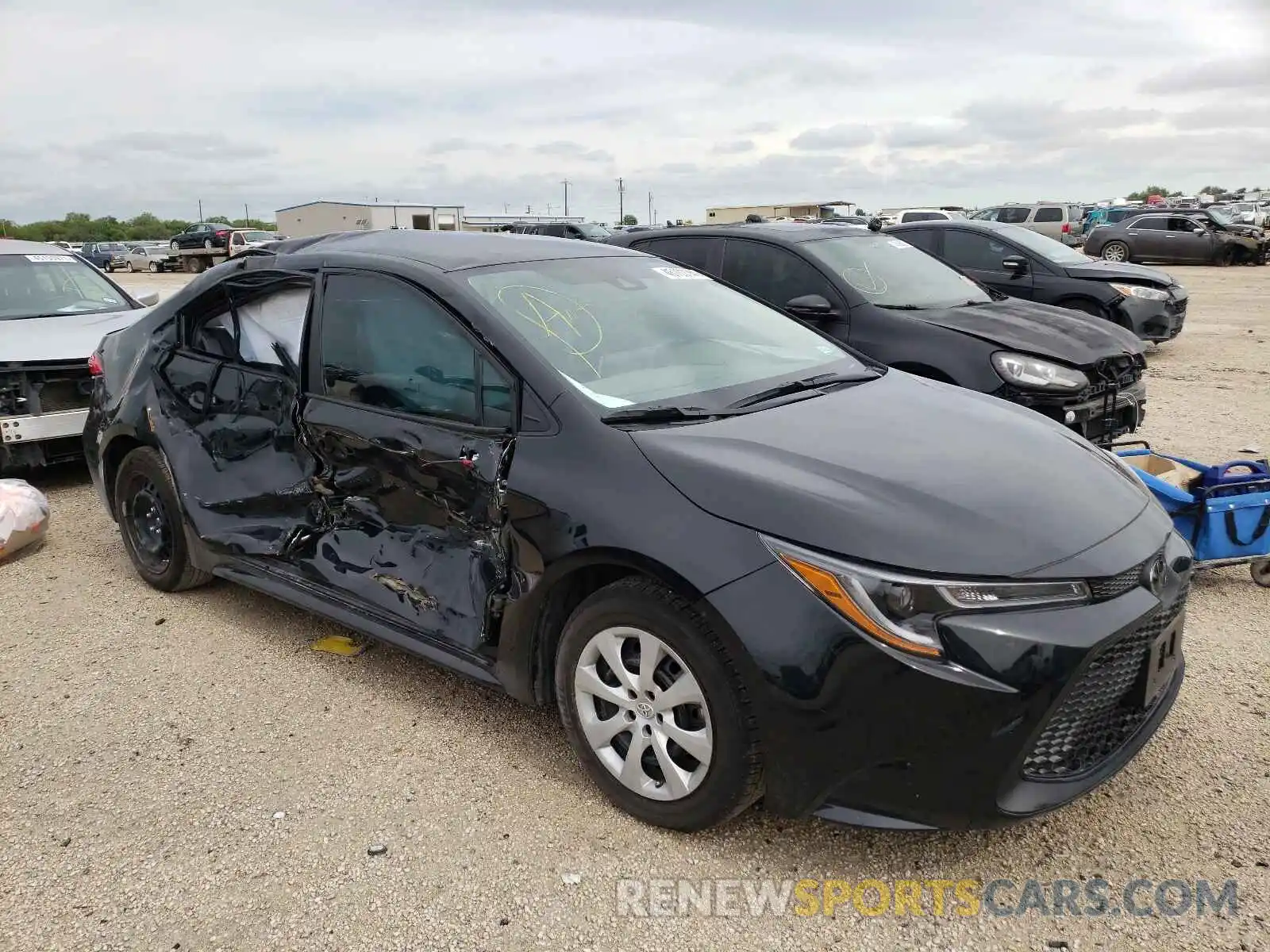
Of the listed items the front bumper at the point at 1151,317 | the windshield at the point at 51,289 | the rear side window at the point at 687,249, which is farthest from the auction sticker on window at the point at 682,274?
the front bumper at the point at 1151,317

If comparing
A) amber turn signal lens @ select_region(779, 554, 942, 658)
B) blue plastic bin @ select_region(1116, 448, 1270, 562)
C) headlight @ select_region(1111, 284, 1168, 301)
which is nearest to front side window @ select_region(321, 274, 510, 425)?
amber turn signal lens @ select_region(779, 554, 942, 658)

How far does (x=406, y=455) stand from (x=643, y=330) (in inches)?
36.3

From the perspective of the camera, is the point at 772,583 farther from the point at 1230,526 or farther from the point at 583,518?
the point at 1230,526

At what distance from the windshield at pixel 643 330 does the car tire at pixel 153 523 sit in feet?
6.55

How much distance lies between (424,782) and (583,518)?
1.03 meters

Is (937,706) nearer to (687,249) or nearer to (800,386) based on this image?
(800,386)

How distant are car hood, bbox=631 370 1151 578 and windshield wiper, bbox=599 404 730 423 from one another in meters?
0.06

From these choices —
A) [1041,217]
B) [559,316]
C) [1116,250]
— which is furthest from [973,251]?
[1041,217]

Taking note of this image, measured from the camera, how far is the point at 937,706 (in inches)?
88.8

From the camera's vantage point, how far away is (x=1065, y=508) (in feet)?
8.59

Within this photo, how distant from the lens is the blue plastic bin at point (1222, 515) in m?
4.11

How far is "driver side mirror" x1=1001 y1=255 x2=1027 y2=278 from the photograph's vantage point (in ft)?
30.8

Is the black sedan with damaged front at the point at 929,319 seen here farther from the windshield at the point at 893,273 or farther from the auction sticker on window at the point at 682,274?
the auction sticker on window at the point at 682,274

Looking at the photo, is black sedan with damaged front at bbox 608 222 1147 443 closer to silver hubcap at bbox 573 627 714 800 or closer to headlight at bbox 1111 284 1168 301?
silver hubcap at bbox 573 627 714 800
